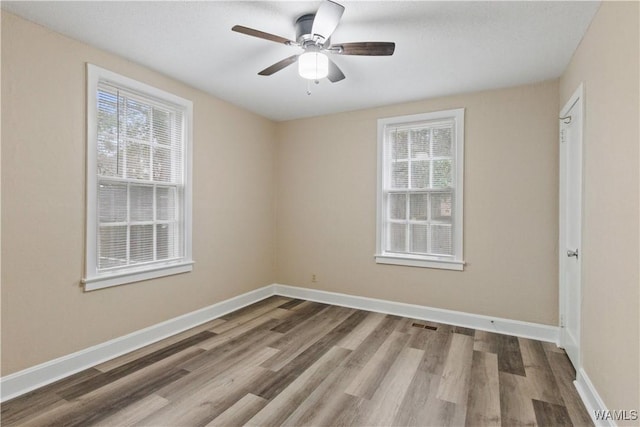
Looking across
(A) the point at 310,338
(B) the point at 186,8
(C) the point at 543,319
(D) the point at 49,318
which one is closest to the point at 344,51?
(B) the point at 186,8

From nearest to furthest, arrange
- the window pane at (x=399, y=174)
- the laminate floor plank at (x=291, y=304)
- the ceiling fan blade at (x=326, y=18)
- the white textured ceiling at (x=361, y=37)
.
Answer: the ceiling fan blade at (x=326, y=18), the white textured ceiling at (x=361, y=37), the window pane at (x=399, y=174), the laminate floor plank at (x=291, y=304)

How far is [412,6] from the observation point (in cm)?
205

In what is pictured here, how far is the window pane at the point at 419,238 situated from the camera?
12.7 feet

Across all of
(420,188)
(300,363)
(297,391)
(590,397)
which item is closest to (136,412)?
(297,391)

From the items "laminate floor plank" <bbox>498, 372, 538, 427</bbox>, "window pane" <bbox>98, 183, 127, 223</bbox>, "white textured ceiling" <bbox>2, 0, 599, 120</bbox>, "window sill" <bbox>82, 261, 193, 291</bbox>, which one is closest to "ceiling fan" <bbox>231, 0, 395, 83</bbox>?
"white textured ceiling" <bbox>2, 0, 599, 120</bbox>

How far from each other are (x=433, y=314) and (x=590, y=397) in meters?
1.73

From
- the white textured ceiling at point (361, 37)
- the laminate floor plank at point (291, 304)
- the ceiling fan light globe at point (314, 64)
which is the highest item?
the white textured ceiling at point (361, 37)

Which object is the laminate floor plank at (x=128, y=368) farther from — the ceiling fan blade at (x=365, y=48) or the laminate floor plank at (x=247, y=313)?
the ceiling fan blade at (x=365, y=48)

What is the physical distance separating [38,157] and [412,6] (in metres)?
2.84

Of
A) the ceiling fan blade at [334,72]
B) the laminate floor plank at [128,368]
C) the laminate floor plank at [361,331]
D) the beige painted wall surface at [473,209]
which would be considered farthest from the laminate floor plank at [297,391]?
the ceiling fan blade at [334,72]

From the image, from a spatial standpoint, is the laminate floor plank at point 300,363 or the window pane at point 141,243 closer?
the laminate floor plank at point 300,363

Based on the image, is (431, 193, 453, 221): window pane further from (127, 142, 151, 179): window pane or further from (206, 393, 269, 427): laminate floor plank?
(127, 142, 151, 179): window pane

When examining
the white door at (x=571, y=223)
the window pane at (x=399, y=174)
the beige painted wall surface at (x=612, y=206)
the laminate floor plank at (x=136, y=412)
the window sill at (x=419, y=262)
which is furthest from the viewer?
the window pane at (x=399, y=174)

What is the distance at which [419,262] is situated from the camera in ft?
12.5
